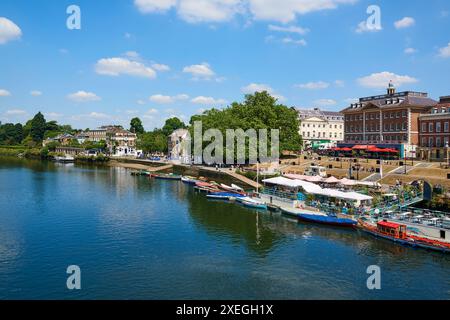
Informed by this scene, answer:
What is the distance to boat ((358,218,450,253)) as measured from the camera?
3866cm

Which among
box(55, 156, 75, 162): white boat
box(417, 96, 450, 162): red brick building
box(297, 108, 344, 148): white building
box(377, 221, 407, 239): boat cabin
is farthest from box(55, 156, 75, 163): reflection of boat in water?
box(377, 221, 407, 239): boat cabin

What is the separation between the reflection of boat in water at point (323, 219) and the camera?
48094mm

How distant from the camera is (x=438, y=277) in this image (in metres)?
32.4

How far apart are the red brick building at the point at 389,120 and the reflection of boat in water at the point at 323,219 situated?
136 feet

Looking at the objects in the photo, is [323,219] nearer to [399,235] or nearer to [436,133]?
[399,235]

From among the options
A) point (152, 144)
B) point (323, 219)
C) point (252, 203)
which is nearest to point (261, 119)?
point (252, 203)

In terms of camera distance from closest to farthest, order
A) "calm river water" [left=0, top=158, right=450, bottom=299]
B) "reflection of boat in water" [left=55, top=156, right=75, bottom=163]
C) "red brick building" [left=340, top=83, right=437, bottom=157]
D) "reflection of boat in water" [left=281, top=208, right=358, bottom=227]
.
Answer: "calm river water" [left=0, top=158, right=450, bottom=299] < "reflection of boat in water" [left=281, top=208, right=358, bottom=227] < "red brick building" [left=340, top=83, right=437, bottom=157] < "reflection of boat in water" [left=55, top=156, right=75, bottom=163]

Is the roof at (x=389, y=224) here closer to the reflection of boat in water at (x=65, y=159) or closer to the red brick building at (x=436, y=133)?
the red brick building at (x=436, y=133)

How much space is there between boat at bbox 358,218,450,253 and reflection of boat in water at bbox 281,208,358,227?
1.74m

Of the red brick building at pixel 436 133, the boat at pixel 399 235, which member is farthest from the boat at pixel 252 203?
the red brick building at pixel 436 133

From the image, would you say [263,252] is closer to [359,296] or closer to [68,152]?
[359,296]

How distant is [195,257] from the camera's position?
1458 inches

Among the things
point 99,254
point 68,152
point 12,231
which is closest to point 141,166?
point 68,152

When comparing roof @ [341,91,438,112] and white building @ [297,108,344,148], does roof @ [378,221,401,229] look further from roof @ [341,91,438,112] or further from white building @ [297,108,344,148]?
white building @ [297,108,344,148]
